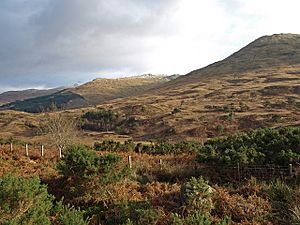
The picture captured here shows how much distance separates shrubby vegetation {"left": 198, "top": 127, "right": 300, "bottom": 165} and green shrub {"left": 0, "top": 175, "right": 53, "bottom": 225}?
8.93 m

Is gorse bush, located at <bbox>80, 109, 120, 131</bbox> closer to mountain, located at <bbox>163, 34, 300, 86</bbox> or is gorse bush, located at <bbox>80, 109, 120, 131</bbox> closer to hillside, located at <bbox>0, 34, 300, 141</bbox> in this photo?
hillside, located at <bbox>0, 34, 300, 141</bbox>

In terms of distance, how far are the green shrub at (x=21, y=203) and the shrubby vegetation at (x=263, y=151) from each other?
29.3 ft

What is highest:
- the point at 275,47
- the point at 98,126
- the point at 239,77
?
the point at 275,47

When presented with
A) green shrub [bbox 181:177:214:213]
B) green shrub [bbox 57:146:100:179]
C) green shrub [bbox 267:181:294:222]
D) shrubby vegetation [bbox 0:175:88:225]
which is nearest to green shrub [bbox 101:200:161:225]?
green shrub [bbox 181:177:214:213]

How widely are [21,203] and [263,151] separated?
1085cm

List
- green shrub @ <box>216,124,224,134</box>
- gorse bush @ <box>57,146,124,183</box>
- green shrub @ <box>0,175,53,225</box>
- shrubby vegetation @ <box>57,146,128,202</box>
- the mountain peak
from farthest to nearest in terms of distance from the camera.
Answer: the mountain peak < green shrub @ <box>216,124,224,134</box> < gorse bush @ <box>57,146,124,183</box> < shrubby vegetation @ <box>57,146,128,202</box> < green shrub @ <box>0,175,53,225</box>

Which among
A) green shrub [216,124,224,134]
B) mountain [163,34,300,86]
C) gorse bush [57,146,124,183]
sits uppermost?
mountain [163,34,300,86]

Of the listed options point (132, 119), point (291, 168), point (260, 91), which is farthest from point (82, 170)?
point (260, 91)

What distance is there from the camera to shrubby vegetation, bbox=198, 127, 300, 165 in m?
15.4

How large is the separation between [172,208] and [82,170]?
340 centimetres

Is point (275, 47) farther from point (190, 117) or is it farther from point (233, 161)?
point (233, 161)

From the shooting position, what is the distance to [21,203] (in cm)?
838

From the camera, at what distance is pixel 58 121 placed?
38.4 m

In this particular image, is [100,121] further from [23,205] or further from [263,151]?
[23,205]
